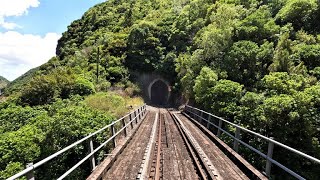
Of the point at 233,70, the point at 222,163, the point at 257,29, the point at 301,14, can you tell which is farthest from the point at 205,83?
the point at 222,163

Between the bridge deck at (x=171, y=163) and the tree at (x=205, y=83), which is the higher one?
the tree at (x=205, y=83)

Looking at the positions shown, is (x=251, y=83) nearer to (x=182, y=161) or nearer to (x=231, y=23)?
(x=231, y=23)

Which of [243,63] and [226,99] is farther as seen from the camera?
[243,63]

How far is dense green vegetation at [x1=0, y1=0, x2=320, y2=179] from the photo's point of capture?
16156mm

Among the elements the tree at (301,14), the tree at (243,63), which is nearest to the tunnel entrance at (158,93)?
the tree at (301,14)

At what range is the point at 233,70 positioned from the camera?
27.5 m

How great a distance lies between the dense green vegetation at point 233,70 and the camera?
53.0 ft

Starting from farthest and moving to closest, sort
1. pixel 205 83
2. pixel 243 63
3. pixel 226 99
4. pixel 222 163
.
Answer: pixel 243 63
pixel 205 83
pixel 226 99
pixel 222 163

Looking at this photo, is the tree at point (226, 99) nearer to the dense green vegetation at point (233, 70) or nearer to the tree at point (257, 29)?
the dense green vegetation at point (233, 70)

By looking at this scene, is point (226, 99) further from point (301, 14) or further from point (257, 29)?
point (301, 14)

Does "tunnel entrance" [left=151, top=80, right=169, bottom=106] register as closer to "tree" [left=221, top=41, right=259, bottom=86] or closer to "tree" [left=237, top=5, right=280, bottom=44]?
"tree" [left=237, top=5, right=280, bottom=44]

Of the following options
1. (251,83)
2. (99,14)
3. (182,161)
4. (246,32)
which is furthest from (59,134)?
(99,14)

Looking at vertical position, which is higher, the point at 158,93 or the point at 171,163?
the point at 158,93

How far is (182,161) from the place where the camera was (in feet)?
31.2
